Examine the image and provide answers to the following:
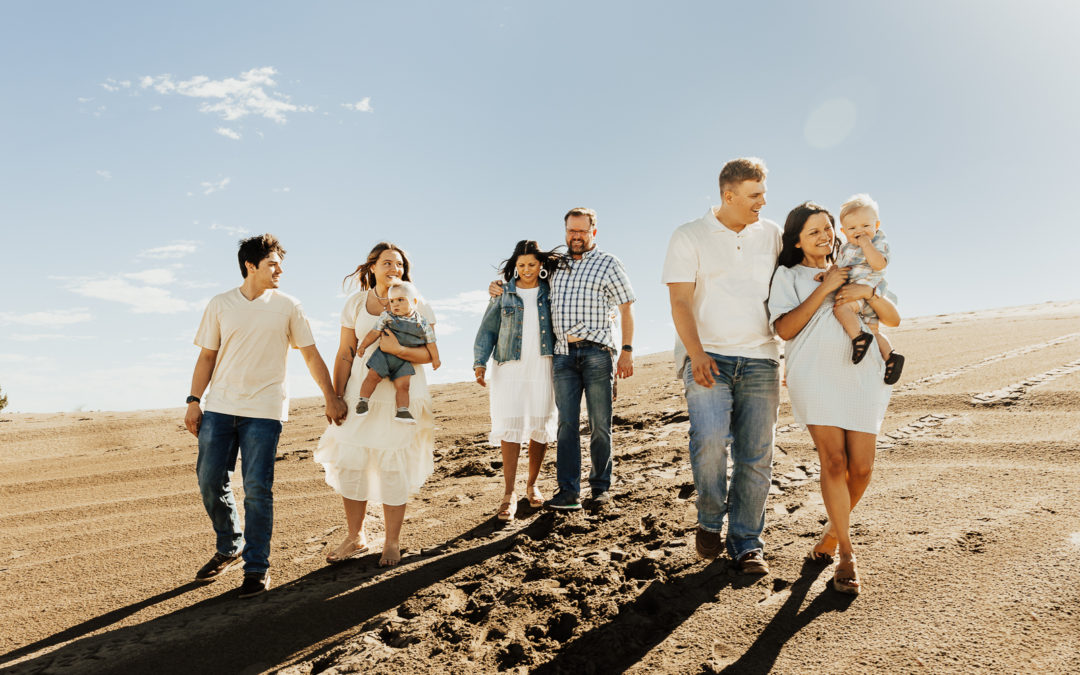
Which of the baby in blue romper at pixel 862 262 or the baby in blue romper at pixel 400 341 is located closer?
the baby in blue romper at pixel 862 262

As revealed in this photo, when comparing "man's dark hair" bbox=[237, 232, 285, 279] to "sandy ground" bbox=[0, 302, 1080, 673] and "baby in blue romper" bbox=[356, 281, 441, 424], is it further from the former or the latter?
"sandy ground" bbox=[0, 302, 1080, 673]

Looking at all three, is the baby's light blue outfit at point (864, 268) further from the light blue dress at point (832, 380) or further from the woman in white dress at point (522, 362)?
the woman in white dress at point (522, 362)

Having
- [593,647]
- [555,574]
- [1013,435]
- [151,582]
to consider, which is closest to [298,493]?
[151,582]

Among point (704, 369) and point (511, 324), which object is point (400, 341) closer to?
point (511, 324)

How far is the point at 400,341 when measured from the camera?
3871 mm

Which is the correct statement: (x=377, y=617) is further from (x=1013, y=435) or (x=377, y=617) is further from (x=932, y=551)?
(x=1013, y=435)

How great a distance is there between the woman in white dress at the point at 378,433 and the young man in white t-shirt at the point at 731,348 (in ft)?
5.46

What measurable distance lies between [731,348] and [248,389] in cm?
280

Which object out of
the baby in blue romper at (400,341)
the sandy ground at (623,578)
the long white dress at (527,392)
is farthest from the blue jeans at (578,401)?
the baby in blue romper at (400,341)

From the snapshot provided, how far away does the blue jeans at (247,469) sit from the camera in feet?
12.3

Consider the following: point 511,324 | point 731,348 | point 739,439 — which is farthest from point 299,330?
point 739,439

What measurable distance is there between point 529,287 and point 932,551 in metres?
2.86

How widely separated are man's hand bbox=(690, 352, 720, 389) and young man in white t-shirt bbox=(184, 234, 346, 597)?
214cm

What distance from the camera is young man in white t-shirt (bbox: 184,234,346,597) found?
381cm
